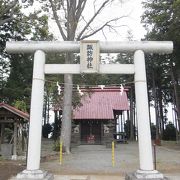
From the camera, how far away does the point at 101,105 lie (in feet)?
107

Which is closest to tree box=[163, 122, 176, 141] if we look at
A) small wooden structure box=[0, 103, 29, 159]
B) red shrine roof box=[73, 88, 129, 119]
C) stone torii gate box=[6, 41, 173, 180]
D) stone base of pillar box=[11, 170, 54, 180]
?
red shrine roof box=[73, 88, 129, 119]

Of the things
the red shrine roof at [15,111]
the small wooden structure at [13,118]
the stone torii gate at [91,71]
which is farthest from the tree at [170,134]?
the stone torii gate at [91,71]

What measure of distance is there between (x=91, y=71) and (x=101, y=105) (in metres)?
21.0

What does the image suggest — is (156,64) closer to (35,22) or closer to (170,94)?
(170,94)

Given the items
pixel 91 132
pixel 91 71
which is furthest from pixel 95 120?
pixel 91 71

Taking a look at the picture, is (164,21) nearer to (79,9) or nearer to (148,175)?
(79,9)

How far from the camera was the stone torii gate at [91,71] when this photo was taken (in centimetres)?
1098

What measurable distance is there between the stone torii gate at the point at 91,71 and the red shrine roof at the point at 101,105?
675 inches

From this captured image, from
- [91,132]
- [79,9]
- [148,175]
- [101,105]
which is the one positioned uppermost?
[79,9]

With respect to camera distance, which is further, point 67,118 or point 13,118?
point 67,118

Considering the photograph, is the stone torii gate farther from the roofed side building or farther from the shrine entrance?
the shrine entrance

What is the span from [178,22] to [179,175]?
1553 cm

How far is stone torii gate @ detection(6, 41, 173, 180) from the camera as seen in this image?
11.0 m

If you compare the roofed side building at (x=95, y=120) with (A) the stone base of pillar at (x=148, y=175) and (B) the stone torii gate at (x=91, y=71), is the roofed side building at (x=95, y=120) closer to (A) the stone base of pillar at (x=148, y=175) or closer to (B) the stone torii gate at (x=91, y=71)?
(B) the stone torii gate at (x=91, y=71)
